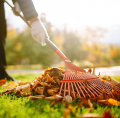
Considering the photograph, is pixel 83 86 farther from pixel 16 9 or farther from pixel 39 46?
pixel 39 46

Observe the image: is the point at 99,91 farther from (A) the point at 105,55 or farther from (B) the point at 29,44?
(A) the point at 105,55

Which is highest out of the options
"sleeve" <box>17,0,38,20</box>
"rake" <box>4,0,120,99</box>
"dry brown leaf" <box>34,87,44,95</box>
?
"sleeve" <box>17,0,38,20</box>

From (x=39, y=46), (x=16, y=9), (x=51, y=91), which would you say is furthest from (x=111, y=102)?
(x=39, y=46)

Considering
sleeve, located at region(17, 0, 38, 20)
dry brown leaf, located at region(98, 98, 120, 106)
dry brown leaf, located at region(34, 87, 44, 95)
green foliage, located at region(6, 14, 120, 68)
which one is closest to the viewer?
dry brown leaf, located at region(98, 98, 120, 106)

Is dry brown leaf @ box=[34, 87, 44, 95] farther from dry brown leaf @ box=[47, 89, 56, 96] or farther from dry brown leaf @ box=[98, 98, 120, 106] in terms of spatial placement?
dry brown leaf @ box=[98, 98, 120, 106]

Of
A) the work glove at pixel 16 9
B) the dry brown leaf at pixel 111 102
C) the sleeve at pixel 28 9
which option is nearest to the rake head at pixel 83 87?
the dry brown leaf at pixel 111 102

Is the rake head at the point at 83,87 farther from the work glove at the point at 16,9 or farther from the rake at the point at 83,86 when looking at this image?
the work glove at the point at 16,9

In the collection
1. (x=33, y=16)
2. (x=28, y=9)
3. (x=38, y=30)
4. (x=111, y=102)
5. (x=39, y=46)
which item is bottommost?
(x=111, y=102)

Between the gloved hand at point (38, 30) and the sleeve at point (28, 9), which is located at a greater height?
the sleeve at point (28, 9)

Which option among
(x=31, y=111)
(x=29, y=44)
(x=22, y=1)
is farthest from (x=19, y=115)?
(x=29, y=44)

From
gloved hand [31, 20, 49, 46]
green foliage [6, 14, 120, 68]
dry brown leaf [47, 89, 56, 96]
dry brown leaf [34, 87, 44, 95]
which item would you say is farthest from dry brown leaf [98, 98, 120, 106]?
green foliage [6, 14, 120, 68]

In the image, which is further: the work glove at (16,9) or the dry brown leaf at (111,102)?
the work glove at (16,9)
